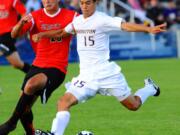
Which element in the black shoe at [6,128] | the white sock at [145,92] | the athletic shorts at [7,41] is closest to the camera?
the black shoe at [6,128]

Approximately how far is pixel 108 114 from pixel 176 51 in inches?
687

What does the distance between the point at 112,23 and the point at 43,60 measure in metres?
1.48

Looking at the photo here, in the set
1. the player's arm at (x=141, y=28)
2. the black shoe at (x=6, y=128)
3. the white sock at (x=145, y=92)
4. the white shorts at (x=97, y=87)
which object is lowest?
the black shoe at (x=6, y=128)

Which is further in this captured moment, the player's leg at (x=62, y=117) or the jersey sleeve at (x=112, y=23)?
the jersey sleeve at (x=112, y=23)

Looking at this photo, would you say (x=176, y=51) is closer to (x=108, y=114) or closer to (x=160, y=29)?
(x=108, y=114)

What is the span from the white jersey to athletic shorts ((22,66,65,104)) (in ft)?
2.19

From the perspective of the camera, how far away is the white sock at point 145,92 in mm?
11211

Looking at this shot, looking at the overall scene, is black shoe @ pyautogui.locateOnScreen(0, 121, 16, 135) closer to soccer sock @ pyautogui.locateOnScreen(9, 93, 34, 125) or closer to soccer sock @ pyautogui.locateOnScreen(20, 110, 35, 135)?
soccer sock @ pyautogui.locateOnScreen(9, 93, 34, 125)

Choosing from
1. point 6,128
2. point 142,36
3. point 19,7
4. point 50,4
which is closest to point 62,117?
point 6,128

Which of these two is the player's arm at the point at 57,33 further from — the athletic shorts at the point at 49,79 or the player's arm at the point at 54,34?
the athletic shorts at the point at 49,79

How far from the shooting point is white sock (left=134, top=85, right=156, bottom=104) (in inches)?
441

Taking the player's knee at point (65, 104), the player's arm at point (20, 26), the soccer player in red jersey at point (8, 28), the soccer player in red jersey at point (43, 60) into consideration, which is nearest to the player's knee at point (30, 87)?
the soccer player in red jersey at point (43, 60)

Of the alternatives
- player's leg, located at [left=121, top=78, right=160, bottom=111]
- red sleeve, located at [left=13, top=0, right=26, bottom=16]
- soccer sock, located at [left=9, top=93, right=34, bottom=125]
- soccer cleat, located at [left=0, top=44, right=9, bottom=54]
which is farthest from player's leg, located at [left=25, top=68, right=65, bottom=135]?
soccer cleat, located at [left=0, top=44, right=9, bottom=54]

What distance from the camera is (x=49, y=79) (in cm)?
1076
